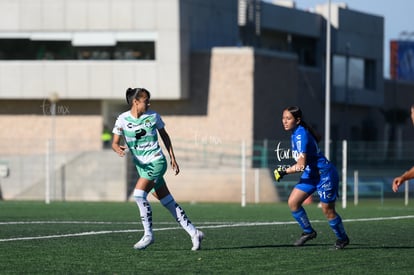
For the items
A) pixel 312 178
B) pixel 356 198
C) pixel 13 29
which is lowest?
pixel 356 198

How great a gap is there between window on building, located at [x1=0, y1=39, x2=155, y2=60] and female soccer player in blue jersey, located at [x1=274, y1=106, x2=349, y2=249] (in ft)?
130

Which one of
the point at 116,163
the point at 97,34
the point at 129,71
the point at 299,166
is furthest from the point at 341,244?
the point at 97,34

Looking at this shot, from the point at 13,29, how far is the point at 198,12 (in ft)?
28.7

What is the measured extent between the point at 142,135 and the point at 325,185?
2349 mm

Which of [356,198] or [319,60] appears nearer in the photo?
[356,198]

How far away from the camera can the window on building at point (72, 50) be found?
53.6 m

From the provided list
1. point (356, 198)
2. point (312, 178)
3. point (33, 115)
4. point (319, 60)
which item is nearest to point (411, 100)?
point (319, 60)

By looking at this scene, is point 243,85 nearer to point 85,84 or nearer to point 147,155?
point 85,84

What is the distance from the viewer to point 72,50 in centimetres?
5375

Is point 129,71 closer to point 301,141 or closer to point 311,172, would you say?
point 311,172

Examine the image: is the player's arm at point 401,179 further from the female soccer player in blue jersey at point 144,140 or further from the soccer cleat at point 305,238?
the soccer cleat at point 305,238

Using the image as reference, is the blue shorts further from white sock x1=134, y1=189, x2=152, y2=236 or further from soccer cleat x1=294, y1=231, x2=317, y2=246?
white sock x1=134, y1=189, x2=152, y2=236

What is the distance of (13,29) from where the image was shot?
5356 centimetres

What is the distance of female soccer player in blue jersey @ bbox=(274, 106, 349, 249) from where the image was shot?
45.2 feet
